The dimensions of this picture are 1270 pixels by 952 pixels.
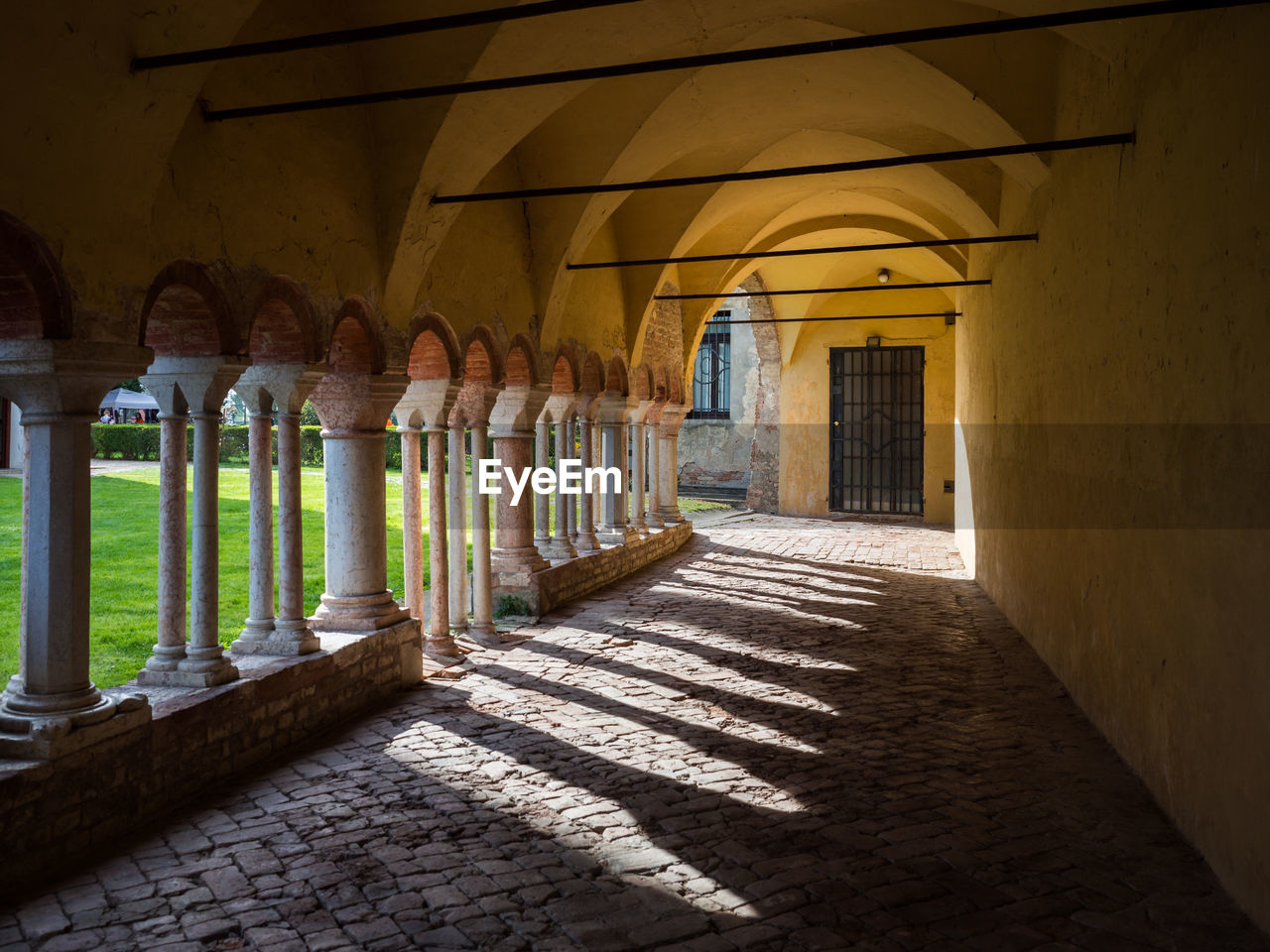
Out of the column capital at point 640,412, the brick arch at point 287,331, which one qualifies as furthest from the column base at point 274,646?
the column capital at point 640,412

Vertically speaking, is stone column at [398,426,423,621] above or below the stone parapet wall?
above

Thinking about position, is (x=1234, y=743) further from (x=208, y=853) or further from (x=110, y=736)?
(x=110, y=736)

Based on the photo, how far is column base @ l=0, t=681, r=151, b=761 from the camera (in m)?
3.63

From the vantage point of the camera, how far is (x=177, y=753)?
14.1 feet

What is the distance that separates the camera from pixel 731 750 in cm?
509

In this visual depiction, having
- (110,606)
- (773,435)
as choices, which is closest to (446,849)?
(110,606)

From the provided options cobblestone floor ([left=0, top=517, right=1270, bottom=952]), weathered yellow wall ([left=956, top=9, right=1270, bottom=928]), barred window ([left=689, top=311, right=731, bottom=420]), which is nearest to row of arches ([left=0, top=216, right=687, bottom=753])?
cobblestone floor ([left=0, top=517, right=1270, bottom=952])

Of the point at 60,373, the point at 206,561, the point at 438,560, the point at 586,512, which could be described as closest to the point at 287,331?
the point at 206,561

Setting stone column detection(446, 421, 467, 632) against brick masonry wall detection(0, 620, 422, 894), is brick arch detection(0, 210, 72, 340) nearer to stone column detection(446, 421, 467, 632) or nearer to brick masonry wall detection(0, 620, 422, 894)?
brick masonry wall detection(0, 620, 422, 894)

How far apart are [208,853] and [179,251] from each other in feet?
8.35

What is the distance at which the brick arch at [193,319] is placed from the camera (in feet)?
15.2

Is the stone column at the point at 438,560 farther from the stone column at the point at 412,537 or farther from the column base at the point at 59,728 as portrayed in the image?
the column base at the point at 59,728

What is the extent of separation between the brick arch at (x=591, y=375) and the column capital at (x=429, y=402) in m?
3.04

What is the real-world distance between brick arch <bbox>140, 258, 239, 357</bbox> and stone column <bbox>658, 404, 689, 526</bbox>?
9352 millimetres
